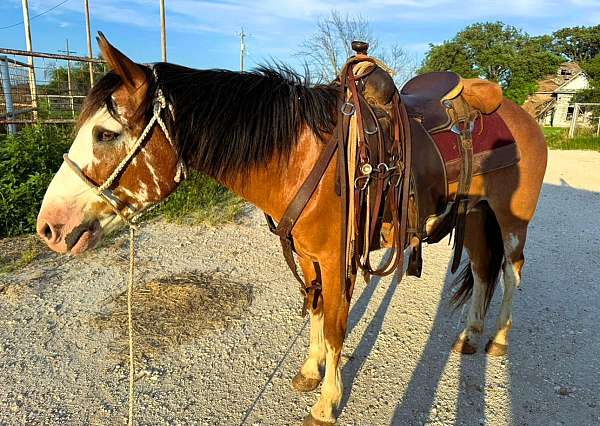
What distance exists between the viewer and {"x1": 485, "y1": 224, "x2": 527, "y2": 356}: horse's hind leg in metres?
2.60

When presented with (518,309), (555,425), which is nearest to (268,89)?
(555,425)

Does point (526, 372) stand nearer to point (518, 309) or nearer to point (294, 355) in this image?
point (518, 309)

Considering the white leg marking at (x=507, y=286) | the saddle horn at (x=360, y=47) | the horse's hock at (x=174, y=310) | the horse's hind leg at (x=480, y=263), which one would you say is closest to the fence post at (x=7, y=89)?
the horse's hock at (x=174, y=310)

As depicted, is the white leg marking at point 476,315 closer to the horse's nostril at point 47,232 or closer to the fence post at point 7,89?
the horse's nostril at point 47,232

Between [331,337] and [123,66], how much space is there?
59.1 inches

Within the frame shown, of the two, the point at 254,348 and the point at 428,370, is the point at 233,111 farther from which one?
the point at 428,370

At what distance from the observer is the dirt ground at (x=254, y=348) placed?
2209 millimetres

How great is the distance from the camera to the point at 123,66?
1316 mm

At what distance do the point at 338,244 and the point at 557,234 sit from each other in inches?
188

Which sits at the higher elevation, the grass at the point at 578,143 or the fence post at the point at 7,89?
the fence post at the point at 7,89

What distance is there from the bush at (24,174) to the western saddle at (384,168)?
12.9 ft

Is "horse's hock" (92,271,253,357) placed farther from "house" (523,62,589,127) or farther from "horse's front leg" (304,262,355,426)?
"house" (523,62,589,127)

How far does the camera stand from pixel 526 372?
2.57 m

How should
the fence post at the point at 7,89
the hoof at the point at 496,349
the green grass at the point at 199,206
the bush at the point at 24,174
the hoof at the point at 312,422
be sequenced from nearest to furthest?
the hoof at the point at 312,422
the hoof at the point at 496,349
the bush at the point at 24,174
the green grass at the point at 199,206
the fence post at the point at 7,89
